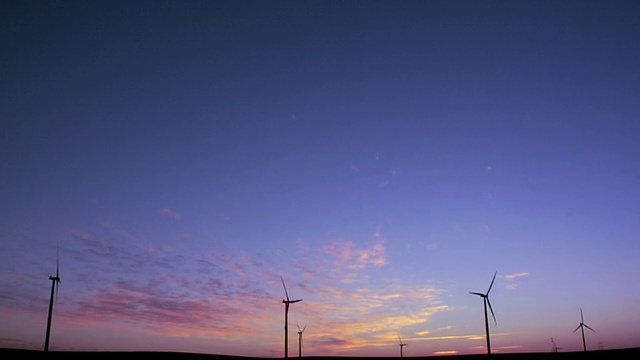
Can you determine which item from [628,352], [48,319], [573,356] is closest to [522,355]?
[573,356]

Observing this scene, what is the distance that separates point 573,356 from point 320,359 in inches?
2101

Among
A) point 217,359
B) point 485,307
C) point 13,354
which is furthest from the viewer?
point 485,307

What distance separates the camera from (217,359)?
99.6m

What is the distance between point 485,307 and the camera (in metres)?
133

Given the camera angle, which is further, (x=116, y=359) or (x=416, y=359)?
(x=416, y=359)

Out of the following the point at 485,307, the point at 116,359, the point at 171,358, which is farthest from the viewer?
the point at 485,307

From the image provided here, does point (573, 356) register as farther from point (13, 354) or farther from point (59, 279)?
point (59, 279)

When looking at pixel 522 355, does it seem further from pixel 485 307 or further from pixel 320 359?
pixel 320 359

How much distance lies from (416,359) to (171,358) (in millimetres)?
53757

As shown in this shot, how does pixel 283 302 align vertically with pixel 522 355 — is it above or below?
above

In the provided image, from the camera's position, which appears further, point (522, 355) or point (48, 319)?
point (522, 355)

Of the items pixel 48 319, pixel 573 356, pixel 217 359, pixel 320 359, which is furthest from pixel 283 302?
pixel 573 356

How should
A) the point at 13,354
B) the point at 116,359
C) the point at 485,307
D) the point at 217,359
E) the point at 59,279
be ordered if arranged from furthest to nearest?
the point at 485,307
the point at 59,279
the point at 217,359
the point at 116,359
the point at 13,354

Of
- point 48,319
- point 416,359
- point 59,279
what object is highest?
point 59,279
